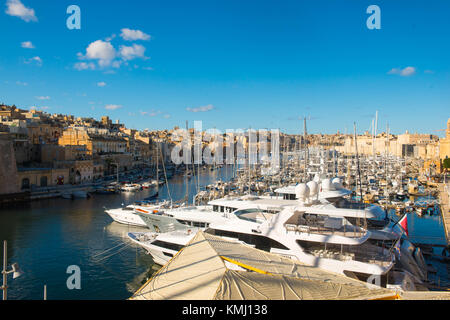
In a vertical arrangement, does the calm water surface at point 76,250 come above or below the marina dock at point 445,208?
below

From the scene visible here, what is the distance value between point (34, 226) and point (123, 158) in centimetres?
3177

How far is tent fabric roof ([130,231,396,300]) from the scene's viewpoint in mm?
5438

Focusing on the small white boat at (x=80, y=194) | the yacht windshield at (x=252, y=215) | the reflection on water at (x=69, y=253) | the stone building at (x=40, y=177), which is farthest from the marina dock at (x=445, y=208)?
the stone building at (x=40, y=177)

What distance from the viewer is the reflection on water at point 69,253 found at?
1057cm

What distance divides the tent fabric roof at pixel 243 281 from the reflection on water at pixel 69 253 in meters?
4.57

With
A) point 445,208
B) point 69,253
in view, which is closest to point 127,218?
point 69,253

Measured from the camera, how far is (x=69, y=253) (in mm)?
13859

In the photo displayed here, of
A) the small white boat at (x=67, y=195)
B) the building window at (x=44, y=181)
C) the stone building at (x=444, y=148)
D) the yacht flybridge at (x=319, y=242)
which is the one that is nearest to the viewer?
the yacht flybridge at (x=319, y=242)

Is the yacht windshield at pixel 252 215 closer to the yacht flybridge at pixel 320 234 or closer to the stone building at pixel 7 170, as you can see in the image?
the yacht flybridge at pixel 320 234

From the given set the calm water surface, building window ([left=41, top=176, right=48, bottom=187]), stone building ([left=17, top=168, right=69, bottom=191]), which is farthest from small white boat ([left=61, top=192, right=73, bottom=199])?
building window ([left=41, top=176, right=48, bottom=187])

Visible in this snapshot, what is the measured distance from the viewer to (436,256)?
42.7ft

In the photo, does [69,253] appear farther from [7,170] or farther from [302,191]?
[7,170]
